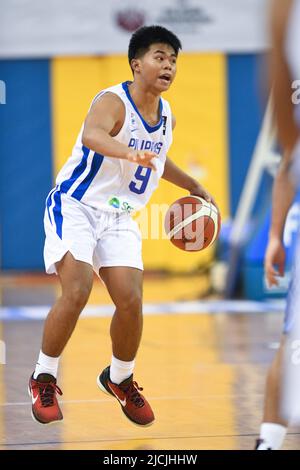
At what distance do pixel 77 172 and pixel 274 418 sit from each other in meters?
1.99

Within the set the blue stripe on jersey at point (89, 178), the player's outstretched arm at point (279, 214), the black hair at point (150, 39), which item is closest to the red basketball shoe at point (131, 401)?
the blue stripe on jersey at point (89, 178)

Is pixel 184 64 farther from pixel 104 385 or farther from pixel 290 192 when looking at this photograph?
pixel 290 192

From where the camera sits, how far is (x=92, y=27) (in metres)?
16.4

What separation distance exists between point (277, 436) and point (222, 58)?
1348cm

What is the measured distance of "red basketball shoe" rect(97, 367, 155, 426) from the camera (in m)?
5.23

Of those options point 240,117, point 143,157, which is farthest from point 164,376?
point 240,117

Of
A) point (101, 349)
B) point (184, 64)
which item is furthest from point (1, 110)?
point (101, 349)

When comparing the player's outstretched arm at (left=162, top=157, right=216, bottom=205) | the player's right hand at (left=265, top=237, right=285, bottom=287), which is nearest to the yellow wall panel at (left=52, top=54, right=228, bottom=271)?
the player's outstretched arm at (left=162, top=157, right=216, bottom=205)

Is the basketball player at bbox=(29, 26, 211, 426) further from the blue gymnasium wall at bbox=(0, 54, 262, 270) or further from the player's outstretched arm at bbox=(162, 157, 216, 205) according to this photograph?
the blue gymnasium wall at bbox=(0, 54, 262, 270)

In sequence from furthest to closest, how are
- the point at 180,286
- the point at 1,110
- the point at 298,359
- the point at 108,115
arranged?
1. the point at 1,110
2. the point at 180,286
3. the point at 108,115
4. the point at 298,359

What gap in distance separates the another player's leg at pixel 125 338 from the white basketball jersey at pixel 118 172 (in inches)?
14.2

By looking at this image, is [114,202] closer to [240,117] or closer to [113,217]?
[113,217]

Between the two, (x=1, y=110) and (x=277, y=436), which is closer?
(x=277, y=436)

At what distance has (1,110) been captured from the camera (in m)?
16.6
